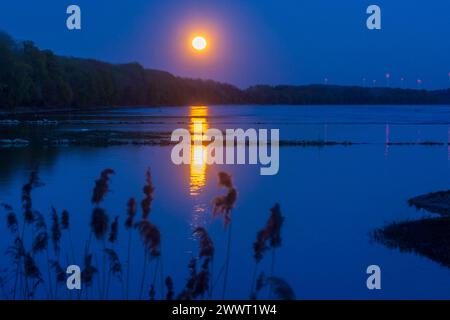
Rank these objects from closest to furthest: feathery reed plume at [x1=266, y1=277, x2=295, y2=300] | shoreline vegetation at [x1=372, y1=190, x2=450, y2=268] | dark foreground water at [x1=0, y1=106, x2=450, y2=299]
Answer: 1. feathery reed plume at [x1=266, y1=277, x2=295, y2=300]
2. dark foreground water at [x1=0, y1=106, x2=450, y2=299]
3. shoreline vegetation at [x1=372, y1=190, x2=450, y2=268]

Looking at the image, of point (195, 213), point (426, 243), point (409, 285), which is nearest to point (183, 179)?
point (195, 213)

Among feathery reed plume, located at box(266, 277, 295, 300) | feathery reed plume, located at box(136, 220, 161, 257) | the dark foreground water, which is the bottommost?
the dark foreground water

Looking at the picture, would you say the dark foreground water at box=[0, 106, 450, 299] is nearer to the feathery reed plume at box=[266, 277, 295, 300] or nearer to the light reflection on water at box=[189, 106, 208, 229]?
the light reflection on water at box=[189, 106, 208, 229]

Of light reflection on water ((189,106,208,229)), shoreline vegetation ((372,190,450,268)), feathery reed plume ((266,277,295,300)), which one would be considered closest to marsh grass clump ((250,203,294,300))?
feathery reed plume ((266,277,295,300))

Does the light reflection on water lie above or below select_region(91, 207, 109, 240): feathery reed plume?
below

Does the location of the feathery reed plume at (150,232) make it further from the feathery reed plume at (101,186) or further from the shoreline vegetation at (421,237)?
the shoreline vegetation at (421,237)

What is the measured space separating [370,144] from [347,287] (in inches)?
1243

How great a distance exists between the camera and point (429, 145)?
1651 inches

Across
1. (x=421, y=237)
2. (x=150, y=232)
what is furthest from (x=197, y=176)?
A: (x=150, y=232)

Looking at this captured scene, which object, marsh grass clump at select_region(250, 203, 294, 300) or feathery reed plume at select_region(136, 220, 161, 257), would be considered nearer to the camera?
Answer: marsh grass clump at select_region(250, 203, 294, 300)

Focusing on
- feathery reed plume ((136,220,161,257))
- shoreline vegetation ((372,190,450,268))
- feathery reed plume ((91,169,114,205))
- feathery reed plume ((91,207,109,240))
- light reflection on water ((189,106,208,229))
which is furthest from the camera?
light reflection on water ((189,106,208,229))

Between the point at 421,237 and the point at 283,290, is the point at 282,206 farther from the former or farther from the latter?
the point at 283,290

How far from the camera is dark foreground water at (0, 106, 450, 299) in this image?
11.8 metres
